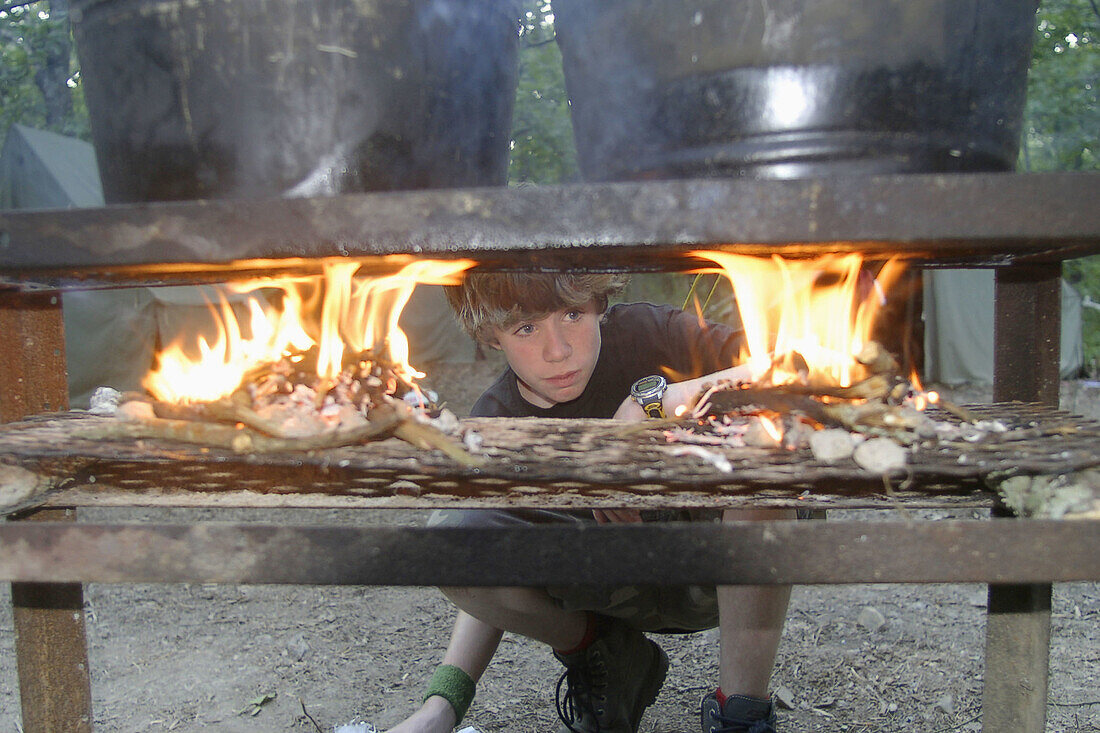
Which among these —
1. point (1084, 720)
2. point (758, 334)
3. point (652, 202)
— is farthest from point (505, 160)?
point (1084, 720)

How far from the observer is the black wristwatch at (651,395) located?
167cm

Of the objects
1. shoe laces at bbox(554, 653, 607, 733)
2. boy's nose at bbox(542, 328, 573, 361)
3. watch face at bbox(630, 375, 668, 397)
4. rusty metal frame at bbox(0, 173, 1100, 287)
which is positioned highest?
rusty metal frame at bbox(0, 173, 1100, 287)

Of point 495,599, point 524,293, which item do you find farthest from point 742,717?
point 524,293

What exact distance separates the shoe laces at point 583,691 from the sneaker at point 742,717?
1.20ft

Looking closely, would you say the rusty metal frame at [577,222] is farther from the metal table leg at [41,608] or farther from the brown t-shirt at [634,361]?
the brown t-shirt at [634,361]

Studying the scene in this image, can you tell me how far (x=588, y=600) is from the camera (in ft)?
6.85

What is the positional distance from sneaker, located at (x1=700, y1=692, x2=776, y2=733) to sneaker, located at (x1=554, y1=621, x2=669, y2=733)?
33 centimetres

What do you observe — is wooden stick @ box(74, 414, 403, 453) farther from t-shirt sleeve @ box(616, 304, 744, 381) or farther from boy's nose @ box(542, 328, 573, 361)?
t-shirt sleeve @ box(616, 304, 744, 381)

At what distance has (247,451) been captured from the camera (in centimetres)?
117

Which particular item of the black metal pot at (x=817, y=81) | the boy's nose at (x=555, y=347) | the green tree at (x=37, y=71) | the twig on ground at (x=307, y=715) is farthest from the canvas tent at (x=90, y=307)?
the black metal pot at (x=817, y=81)

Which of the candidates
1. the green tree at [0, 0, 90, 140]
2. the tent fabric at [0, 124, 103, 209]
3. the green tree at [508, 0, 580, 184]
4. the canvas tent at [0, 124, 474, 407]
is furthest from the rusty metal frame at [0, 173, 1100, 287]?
the green tree at [0, 0, 90, 140]

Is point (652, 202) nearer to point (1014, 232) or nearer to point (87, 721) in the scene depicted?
point (1014, 232)

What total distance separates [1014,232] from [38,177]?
7.88 m

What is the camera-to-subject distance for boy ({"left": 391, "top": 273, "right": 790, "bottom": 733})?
188 cm
